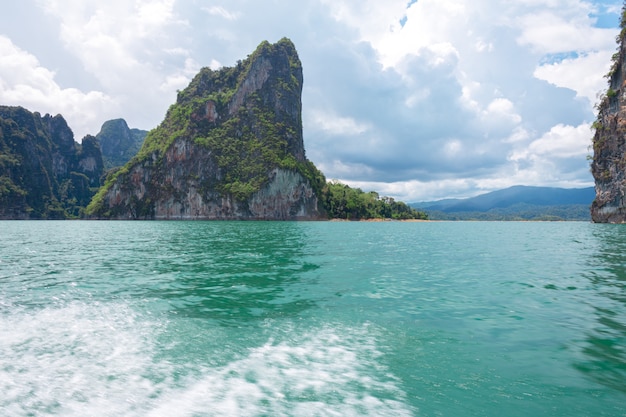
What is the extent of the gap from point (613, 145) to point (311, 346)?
353ft

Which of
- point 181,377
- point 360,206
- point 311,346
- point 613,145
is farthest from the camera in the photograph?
point 360,206

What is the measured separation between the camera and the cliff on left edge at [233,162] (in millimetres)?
166500

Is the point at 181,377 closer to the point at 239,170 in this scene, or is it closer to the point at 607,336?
the point at 607,336

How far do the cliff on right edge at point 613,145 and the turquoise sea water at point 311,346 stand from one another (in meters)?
89.6

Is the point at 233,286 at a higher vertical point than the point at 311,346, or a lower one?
higher

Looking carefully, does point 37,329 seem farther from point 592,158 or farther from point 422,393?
point 592,158

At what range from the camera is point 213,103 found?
182875 millimetres

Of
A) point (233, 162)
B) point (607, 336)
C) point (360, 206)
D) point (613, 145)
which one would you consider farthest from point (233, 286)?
point (233, 162)

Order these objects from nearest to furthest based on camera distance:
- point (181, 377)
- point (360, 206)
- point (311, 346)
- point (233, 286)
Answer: point (181, 377)
point (311, 346)
point (233, 286)
point (360, 206)

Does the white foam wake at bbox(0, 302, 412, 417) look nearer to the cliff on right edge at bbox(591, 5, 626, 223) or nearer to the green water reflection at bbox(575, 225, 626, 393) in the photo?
the green water reflection at bbox(575, 225, 626, 393)

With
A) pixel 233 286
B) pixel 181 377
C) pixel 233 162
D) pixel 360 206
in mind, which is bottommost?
pixel 181 377

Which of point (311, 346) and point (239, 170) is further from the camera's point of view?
point (239, 170)

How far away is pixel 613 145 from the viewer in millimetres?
86375

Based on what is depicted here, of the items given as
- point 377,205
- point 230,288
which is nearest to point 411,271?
point 230,288
